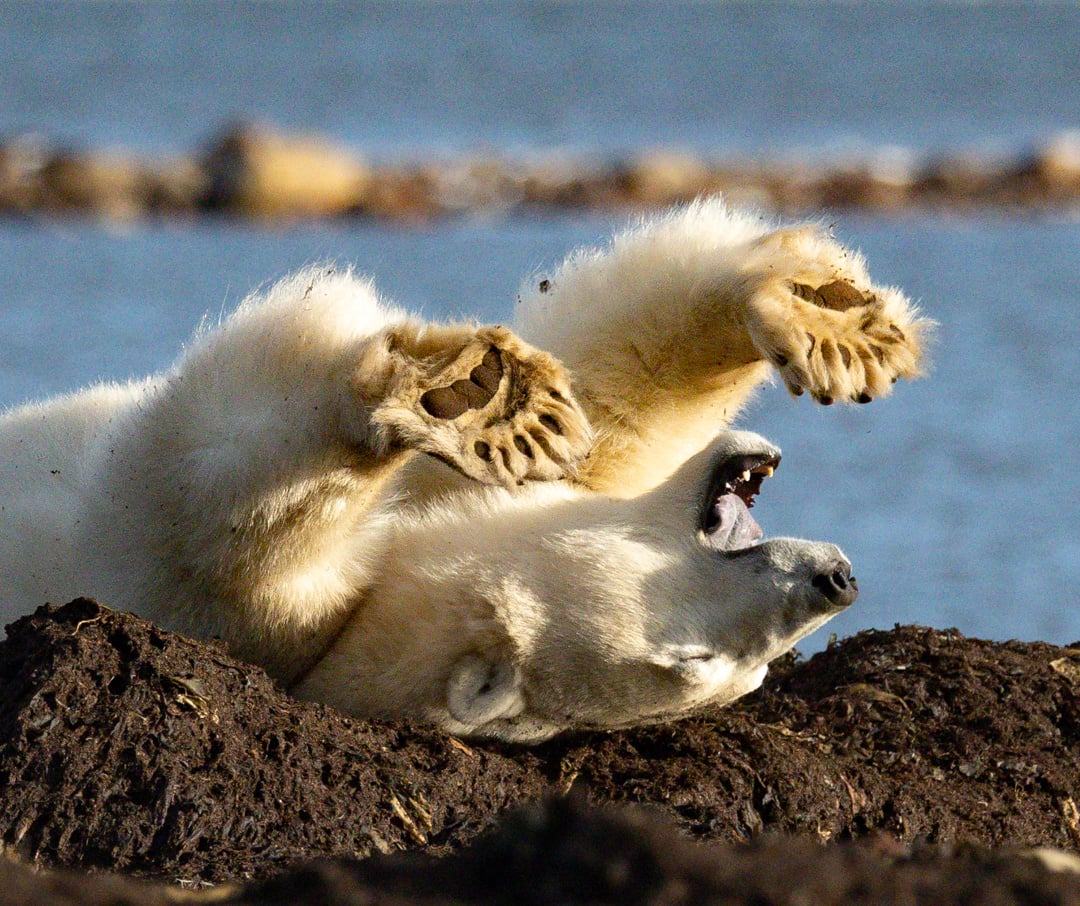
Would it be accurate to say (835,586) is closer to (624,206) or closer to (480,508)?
(480,508)

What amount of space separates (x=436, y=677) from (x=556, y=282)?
104cm

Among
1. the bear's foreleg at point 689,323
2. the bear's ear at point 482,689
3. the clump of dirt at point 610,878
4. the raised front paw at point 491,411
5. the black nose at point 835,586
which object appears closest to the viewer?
the clump of dirt at point 610,878

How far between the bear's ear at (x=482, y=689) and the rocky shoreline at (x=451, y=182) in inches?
726

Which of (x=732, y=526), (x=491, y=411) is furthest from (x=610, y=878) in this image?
(x=732, y=526)

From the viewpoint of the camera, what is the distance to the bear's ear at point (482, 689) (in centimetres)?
326

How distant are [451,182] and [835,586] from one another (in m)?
21.7

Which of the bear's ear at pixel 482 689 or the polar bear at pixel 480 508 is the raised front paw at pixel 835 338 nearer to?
the polar bear at pixel 480 508

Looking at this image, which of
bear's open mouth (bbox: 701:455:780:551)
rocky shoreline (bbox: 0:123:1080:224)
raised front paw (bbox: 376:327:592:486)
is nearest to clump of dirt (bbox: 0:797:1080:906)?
raised front paw (bbox: 376:327:592:486)

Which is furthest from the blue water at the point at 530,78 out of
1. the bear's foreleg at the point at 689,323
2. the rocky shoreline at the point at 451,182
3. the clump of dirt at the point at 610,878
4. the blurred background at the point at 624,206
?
the clump of dirt at the point at 610,878

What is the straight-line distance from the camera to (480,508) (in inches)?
133

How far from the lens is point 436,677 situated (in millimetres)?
3326

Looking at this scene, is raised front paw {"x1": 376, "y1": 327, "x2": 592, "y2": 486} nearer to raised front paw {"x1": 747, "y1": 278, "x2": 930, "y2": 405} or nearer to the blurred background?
raised front paw {"x1": 747, "y1": 278, "x2": 930, "y2": 405}

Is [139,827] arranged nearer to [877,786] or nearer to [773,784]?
[773,784]

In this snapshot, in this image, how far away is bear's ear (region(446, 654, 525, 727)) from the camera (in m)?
3.26
